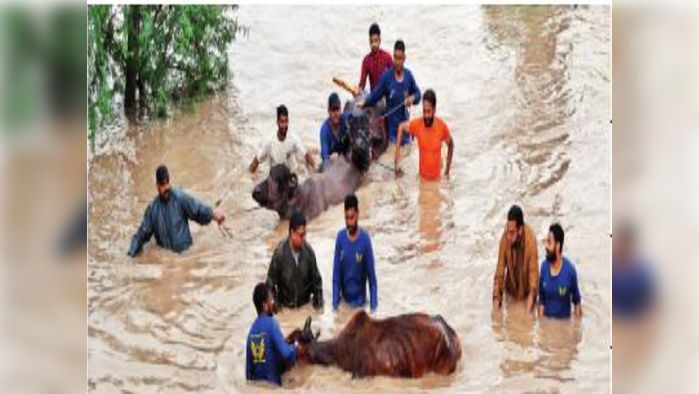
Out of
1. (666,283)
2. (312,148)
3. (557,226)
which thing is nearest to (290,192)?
(312,148)

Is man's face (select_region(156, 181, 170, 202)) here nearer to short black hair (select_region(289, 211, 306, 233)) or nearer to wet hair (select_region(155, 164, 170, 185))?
wet hair (select_region(155, 164, 170, 185))

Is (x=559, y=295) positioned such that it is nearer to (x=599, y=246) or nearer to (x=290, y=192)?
(x=599, y=246)

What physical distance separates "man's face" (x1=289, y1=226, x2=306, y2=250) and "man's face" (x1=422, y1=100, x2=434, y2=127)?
0.72 metres

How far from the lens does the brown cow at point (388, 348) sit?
5230 mm

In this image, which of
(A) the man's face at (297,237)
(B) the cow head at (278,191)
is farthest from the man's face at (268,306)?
(B) the cow head at (278,191)

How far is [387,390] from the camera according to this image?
5219mm

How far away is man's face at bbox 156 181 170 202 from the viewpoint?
5.44 meters

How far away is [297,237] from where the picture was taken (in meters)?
5.42

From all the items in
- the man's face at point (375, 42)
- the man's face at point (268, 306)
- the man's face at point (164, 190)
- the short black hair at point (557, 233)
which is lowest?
the man's face at point (268, 306)

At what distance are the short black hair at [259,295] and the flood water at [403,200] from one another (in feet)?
0.31

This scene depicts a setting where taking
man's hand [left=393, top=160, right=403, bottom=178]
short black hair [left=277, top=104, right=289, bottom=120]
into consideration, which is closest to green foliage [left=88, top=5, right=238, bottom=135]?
short black hair [left=277, top=104, right=289, bottom=120]

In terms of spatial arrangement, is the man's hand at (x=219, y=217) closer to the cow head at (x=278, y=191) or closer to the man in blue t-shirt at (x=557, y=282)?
the cow head at (x=278, y=191)

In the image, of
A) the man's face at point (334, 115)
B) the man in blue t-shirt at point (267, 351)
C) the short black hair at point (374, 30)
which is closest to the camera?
the man in blue t-shirt at point (267, 351)

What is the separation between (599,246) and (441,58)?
1052mm
